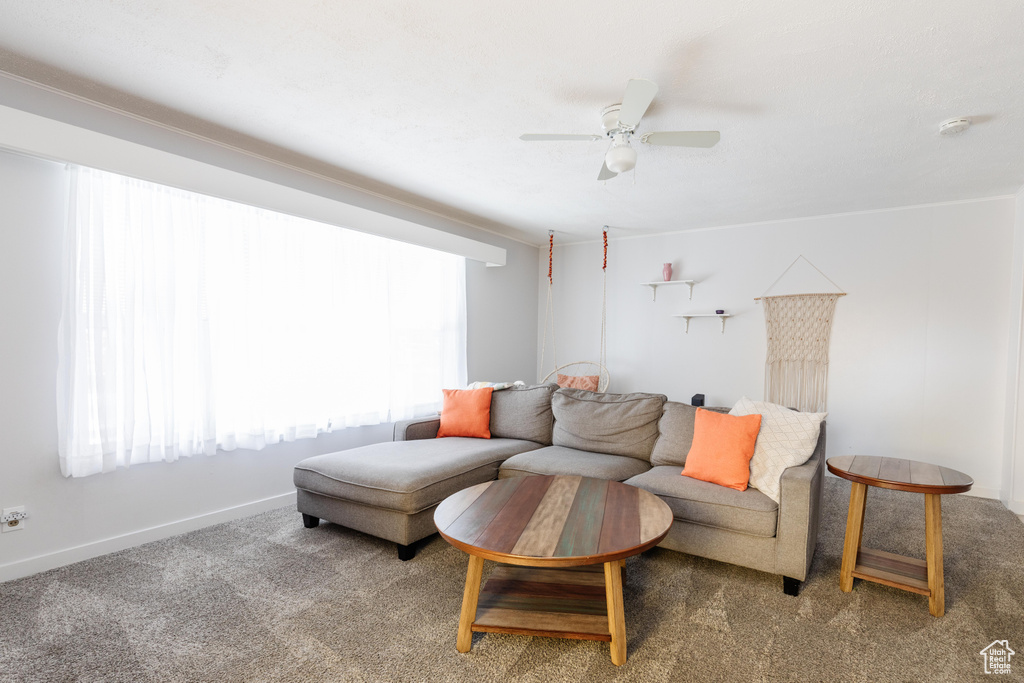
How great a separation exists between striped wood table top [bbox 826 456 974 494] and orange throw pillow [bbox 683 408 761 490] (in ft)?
1.26

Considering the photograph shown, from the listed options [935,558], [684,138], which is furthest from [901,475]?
[684,138]

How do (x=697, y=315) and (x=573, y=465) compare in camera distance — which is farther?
(x=697, y=315)

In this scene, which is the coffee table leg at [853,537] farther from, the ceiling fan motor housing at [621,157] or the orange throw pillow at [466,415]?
the orange throw pillow at [466,415]

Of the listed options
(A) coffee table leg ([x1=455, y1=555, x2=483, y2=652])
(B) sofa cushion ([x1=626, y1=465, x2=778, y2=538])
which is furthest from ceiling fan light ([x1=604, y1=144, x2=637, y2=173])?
(A) coffee table leg ([x1=455, y1=555, x2=483, y2=652])

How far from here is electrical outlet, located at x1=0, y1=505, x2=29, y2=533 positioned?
2.38m

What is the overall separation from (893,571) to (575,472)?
1.58m

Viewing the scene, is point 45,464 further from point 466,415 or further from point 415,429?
point 466,415

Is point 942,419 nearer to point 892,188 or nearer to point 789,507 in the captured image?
point 892,188

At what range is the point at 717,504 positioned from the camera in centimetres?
246

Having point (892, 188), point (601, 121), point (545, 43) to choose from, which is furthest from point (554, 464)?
point (892, 188)

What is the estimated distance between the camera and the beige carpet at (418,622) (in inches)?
70.0

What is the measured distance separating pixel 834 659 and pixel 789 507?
0.62 metres

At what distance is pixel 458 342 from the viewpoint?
489cm

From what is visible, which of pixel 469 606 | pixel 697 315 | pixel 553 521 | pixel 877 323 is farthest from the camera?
pixel 697 315
